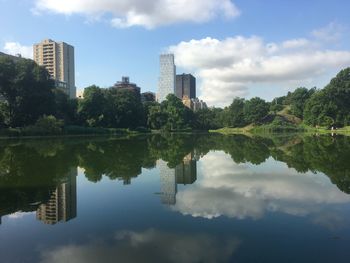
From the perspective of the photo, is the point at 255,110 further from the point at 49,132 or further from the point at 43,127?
the point at 43,127

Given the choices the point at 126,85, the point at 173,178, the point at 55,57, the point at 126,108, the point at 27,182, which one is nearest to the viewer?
the point at 27,182

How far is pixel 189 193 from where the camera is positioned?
1077cm

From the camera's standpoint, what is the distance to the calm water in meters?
5.78

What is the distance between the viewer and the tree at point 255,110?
110250 millimetres

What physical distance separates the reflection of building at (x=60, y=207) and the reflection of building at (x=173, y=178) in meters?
2.38

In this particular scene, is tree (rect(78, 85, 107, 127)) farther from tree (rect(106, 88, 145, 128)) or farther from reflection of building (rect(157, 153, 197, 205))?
reflection of building (rect(157, 153, 197, 205))

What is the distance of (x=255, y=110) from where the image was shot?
110312 millimetres

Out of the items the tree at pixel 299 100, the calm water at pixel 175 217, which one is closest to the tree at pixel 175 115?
the tree at pixel 299 100

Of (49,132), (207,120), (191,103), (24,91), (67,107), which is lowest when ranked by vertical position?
(49,132)

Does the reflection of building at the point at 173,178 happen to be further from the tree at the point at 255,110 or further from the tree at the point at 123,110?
the tree at the point at 255,110

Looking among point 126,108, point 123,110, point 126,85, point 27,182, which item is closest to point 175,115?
point 126,108

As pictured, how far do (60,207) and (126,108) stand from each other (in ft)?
255

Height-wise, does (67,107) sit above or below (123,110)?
above

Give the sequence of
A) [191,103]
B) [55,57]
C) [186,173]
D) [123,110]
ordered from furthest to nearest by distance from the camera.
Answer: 1. [191,103]
2. [55,57]
3. [123,110]
4. [186,173]
